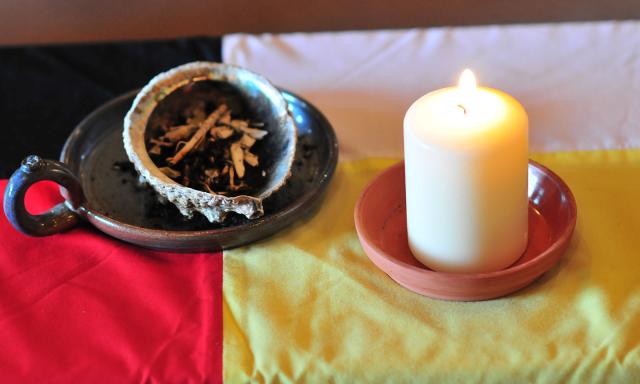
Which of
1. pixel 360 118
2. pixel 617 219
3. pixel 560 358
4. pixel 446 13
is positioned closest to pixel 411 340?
pixel 560 358

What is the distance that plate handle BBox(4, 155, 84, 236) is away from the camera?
1.85ft

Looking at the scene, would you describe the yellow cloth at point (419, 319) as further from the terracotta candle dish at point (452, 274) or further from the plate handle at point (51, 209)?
the plate handle at point (51, 209)

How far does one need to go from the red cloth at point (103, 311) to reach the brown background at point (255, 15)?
1.33 ft

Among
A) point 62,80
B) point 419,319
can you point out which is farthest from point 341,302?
point 62,80

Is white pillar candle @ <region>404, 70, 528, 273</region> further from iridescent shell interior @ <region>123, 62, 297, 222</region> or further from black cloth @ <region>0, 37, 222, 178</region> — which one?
black cloth @ <region>0, 37, 222, 178</region>

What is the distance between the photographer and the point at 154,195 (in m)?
0.64

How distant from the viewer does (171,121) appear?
2.24 feet

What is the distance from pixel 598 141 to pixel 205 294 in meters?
0.38

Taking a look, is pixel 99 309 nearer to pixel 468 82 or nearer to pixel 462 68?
pixel 468 82

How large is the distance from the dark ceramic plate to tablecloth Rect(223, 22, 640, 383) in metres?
0.02

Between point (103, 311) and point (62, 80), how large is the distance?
1.27 ft

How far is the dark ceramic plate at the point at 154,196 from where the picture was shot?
578 mm

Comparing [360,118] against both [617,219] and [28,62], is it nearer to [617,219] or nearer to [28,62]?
[617,219]

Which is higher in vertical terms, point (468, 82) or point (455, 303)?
point (468, 82)
